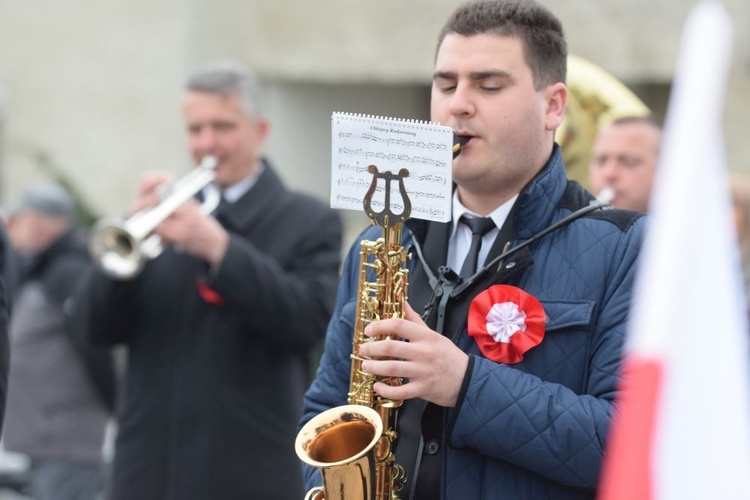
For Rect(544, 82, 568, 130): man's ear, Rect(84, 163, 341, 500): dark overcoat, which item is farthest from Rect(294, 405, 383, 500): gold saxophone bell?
Rect(84, 163, 341, 500): dark overcoat

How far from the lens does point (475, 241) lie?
2973 mm

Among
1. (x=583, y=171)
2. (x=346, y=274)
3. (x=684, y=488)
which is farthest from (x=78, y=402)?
(x=684, y=488)

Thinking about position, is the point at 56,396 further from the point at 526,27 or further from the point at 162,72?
the point at 162,72

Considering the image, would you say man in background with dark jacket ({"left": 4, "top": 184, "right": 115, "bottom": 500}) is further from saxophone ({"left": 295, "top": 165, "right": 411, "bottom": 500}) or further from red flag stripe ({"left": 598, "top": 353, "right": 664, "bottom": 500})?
red flag stripe ({"left": 598, "top": 353, "right": 664, "bottom": 500})

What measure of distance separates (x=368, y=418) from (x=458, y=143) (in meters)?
0.65

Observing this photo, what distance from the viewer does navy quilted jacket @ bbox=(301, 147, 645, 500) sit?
8.64 feet

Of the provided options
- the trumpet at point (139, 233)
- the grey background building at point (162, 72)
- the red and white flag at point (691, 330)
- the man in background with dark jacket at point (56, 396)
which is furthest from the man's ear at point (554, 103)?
the grey background building at point (162, 72)

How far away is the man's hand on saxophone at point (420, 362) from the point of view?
260 cm

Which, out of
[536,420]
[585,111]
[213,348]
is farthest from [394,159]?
[585,111]

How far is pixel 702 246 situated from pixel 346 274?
192 cm

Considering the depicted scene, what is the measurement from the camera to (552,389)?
2664 mm

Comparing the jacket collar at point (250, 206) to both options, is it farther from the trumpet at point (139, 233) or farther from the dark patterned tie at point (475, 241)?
the dark patterned tie at point (475, 241)

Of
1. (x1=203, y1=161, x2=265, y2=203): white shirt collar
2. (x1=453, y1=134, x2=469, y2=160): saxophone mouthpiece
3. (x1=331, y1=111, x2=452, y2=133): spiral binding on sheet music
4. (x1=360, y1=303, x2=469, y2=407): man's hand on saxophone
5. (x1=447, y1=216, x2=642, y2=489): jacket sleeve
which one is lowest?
(x1=447, y1=216, x2=642, y2=489): jacket sleeve

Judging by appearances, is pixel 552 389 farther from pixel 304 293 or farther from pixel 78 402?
pixel 78 402
